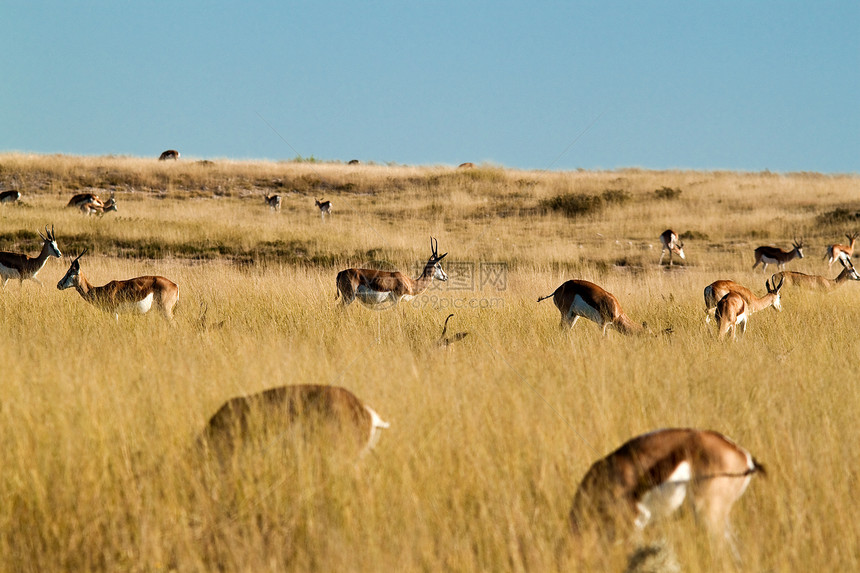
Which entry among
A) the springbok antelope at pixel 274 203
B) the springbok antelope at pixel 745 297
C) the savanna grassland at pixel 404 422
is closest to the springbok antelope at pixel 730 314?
the savanna grassland at pixel 404 422

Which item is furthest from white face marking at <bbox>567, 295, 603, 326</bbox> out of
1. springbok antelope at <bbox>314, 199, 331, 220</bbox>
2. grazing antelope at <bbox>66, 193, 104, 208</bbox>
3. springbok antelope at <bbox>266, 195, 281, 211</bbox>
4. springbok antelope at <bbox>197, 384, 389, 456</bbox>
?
springbok antelope at <bbox>266, 195, 281, 211</bbox>

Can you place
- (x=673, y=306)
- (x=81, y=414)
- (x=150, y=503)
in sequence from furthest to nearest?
(x=673, y=306)
(x=81, y=414)
(x=150, y=503)

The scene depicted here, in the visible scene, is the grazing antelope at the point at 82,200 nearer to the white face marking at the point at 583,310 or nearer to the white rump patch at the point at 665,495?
the white face marking at the point at 583,310

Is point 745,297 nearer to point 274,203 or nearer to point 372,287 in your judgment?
point 372,287

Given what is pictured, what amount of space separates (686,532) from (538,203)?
98.7 feet

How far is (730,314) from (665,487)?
232 inches

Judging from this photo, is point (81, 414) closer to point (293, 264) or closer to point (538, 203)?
point (293, 264)

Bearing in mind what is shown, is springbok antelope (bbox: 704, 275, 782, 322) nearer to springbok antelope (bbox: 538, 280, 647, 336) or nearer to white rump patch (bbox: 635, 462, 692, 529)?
springbok antelope (bbox: 538, 280, 647, 336)

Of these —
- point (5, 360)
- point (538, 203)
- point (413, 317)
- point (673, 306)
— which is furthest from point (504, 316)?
point (538, 203)

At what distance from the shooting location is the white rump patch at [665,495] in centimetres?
272

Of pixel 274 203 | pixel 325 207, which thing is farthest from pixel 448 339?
pixel 274 203

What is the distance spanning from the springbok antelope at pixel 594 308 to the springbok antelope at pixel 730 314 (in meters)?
0.86

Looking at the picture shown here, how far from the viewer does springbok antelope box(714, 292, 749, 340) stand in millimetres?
8031

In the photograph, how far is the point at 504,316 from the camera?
9.42 meters
